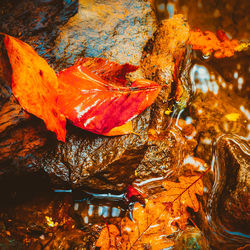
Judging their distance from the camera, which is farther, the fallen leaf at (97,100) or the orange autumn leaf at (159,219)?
the orange autumn leaf at (159,219)

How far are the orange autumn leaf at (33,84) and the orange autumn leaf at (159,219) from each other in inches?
55.3

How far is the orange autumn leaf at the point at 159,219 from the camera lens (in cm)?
222

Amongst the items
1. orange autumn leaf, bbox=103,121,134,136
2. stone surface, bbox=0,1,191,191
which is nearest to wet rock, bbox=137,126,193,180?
stone surface, bbox=0,1,191,191

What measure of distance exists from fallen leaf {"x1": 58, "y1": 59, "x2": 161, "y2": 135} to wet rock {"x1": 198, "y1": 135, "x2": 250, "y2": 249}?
4.61 ft

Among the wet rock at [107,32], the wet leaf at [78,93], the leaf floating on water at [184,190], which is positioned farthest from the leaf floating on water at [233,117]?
the wet rock at [107,32]

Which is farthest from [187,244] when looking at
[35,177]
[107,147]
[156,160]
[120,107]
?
[35,177]

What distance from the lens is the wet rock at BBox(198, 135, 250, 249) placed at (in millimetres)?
2314

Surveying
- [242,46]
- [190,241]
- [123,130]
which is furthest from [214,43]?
[190,241]

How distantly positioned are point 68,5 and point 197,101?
2497mm

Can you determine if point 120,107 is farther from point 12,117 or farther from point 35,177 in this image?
point 35,177

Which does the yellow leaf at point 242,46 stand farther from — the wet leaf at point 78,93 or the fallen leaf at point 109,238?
the fallen leaf at point 109,238

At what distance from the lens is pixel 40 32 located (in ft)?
8.88

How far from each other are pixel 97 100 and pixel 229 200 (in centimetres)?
197

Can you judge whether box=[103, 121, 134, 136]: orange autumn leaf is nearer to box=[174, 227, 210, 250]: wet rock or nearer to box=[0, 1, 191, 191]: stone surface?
box=[0, 1, 191, 191]: stone surface
